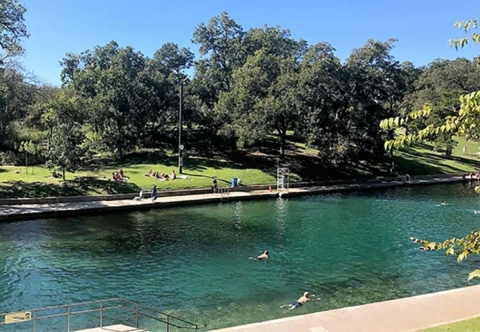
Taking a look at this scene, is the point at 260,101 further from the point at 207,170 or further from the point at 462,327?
the point at 462,327

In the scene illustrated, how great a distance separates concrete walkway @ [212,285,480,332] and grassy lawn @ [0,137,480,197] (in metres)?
25.5

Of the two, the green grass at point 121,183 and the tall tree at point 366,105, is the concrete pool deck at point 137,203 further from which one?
the tall tree at point 366,105

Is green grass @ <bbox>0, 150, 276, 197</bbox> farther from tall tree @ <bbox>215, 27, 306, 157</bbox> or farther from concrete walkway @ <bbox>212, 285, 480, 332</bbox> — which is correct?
concrete walkway @ <bbox>212, 285, 480, 332</bbox>

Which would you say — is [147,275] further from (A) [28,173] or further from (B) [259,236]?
(A) [28,173]

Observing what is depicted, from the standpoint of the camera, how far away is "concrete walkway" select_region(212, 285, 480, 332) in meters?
11.7

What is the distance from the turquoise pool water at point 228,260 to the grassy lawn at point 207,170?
19.9 feet

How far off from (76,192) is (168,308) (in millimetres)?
21410

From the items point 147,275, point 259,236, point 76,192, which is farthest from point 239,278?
point 76,192

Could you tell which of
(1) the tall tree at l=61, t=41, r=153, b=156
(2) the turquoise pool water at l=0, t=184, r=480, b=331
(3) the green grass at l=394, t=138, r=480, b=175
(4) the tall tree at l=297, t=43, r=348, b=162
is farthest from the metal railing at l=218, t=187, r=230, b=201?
(3) the green grass at l=394, t=138, r=480, b=175

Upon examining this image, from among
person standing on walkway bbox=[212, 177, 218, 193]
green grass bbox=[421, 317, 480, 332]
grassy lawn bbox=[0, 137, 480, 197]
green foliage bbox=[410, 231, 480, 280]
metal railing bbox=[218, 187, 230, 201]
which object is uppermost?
green foliage bbox=[410, 231, 480, 280]

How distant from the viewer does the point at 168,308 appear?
1527 cm

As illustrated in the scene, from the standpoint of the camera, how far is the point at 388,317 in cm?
1255

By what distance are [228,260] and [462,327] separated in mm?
11603

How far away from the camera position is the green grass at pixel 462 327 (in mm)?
10633
